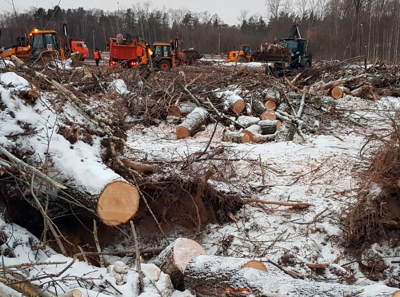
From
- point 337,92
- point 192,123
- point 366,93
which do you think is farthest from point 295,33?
point 192,123

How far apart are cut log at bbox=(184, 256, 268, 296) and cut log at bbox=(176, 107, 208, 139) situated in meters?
5.11

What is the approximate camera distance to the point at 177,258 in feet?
11.0

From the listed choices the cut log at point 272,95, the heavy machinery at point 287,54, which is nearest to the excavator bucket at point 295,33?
the heavy machinery at point 287,54

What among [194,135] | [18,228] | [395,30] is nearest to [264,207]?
[18,228]

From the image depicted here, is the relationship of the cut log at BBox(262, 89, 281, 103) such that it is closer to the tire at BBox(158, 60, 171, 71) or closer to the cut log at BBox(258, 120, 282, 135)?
the cut log at BBox(258, 120, 282, 135)

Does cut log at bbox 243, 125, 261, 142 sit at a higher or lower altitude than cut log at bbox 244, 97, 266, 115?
lower

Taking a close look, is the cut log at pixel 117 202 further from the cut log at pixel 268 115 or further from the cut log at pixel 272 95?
the cut log at pixel 272 95

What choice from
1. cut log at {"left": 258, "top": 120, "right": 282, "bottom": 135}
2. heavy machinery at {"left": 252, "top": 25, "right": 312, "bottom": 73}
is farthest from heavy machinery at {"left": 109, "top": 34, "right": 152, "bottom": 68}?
cut log at {"left": 258, "top": 120, "right": 282, "bottom": 135}

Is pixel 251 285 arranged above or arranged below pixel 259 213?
above

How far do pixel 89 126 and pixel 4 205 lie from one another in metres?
1.55

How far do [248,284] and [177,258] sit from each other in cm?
83

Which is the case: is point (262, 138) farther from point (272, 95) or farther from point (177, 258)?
point (177, 258)

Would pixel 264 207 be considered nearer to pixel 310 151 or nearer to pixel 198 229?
pixel 198 229

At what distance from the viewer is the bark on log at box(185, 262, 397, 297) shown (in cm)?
256
